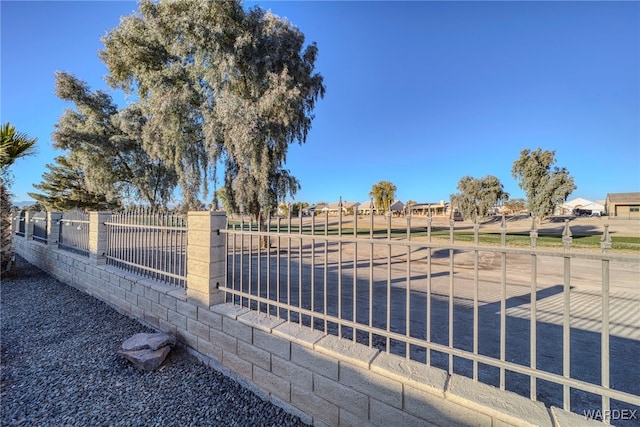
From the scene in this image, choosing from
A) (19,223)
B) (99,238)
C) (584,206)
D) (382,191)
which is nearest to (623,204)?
(584,206)

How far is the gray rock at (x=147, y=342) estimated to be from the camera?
3270 millimetres

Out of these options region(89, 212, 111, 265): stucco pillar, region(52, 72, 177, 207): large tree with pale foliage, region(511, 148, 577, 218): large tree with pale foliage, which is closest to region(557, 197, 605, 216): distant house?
region(511, 148, 577, 218): large tree with pale foliage

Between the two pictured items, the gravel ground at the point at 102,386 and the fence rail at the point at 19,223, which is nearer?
the gravel ground at the point at 102,386

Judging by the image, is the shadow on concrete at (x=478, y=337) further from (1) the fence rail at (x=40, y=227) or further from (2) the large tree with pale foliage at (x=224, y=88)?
(1) the fence rail at (x=40, y=227)

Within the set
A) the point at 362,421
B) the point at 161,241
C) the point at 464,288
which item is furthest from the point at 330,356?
the point at 464,288

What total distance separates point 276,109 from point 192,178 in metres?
5.66

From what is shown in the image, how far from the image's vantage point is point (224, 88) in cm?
1109

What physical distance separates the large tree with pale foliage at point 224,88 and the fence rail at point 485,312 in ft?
17.4

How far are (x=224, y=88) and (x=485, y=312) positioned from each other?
1156cm

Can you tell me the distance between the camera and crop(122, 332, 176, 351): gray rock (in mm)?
3270

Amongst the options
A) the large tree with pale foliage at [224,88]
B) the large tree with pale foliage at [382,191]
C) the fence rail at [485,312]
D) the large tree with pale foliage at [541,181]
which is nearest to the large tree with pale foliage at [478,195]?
the large tree with pale foliage at [541,181]

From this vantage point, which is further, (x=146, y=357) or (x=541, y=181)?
(x=541, y=181)

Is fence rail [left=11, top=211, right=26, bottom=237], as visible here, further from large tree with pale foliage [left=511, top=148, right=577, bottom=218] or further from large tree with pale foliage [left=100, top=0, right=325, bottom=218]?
large tree with pale foliage [left=511, top=148, right=577, bottom=218]

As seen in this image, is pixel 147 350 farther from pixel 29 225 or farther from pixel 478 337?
pixel 29 225
